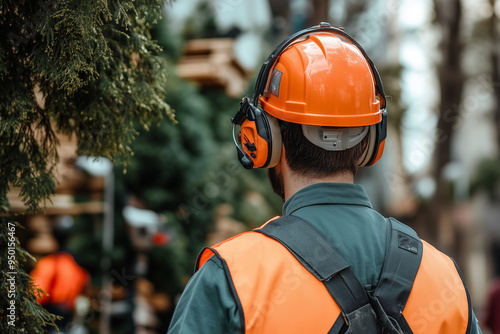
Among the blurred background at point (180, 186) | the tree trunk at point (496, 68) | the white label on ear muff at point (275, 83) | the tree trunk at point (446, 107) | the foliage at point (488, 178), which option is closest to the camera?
the white label on ear muff at point (275, 83)

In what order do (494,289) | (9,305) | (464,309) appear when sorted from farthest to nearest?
(494,289) → (9,305) → (464,309)

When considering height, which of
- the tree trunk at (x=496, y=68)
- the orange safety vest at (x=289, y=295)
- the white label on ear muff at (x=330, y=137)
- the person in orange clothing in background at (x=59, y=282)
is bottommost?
the person in orange clothing in background at (x=59, y=282)

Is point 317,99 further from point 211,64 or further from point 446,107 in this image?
point 446,107

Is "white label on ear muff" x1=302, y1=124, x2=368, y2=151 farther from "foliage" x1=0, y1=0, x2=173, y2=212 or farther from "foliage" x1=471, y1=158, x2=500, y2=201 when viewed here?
"foliage" x1=471, y1=158, x2=500, y2=201

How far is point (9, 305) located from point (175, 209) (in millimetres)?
6585

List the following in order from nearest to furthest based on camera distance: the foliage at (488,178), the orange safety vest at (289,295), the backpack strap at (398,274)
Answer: the orange safety vest at (289,295) < the backpack strap at (398,274) < the foliage at (488,178)

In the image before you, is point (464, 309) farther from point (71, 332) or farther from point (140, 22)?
point (71, 332)

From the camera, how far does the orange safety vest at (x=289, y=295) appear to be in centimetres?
161

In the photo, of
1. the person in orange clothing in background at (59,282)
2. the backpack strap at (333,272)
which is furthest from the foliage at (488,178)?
the backpack strap at (333,272)

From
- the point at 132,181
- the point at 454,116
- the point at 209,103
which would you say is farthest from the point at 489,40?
the point at 132,181

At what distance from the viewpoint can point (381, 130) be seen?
205cm

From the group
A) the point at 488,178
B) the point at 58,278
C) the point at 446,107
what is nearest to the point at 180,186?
the point at 58,278

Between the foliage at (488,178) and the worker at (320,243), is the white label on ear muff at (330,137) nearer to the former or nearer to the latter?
the worker at (320,243)

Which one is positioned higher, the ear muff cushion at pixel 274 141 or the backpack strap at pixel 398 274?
the ear muff cushion at pixel 274 141
